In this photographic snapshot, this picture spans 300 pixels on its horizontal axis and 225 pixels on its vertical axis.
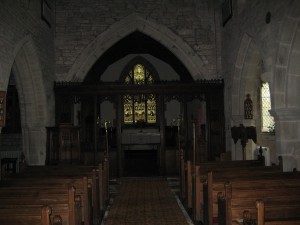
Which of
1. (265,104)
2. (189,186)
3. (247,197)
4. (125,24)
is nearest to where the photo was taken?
(247,197)

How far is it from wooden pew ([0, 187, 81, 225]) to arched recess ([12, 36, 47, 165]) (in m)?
5.71

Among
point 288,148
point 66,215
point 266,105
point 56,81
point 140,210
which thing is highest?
point 56,81

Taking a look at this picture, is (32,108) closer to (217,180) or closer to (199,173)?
(199,173)

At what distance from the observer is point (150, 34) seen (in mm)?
11375

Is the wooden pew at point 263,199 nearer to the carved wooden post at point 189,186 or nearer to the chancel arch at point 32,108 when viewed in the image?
the carved wooden post at point 189,186

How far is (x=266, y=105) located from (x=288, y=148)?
4.66 meters

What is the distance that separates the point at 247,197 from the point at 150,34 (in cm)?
849

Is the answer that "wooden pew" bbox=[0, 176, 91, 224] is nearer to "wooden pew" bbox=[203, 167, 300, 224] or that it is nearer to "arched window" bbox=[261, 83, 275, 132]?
"wooden pew" bbox=[203, 167, 300, 224]

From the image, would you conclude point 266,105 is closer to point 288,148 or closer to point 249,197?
point 288,148

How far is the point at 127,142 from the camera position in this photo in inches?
508

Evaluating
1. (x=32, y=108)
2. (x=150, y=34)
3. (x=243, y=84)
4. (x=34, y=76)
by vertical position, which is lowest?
(x=32, y=108)

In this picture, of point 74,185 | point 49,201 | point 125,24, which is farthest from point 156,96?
point 49,201

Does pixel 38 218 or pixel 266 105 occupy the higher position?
pixel 266 105

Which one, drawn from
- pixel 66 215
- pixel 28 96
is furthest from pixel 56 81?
pixel 66 215
